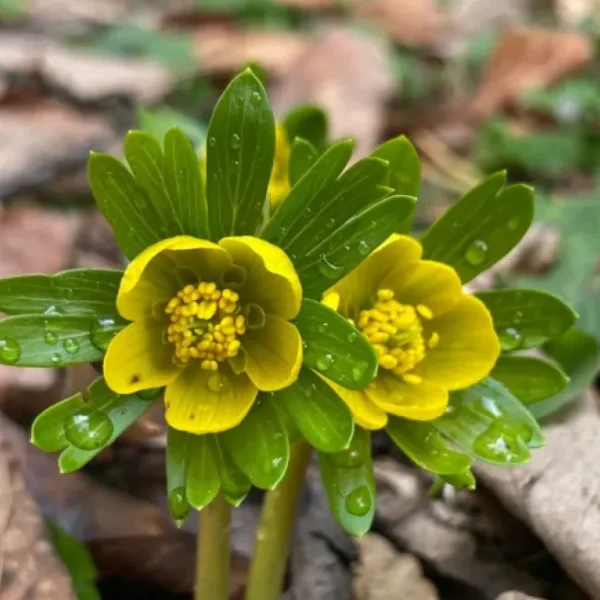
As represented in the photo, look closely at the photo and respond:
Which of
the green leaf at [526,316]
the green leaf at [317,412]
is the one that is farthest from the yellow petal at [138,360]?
the green leaf at [526,316]

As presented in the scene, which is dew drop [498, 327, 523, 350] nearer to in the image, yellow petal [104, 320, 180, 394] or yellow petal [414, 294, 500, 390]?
yellow petal [414, 294, 500, 390]

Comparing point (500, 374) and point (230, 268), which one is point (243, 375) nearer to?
point (230, 268)

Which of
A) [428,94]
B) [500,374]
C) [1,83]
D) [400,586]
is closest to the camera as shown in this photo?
[500,374]

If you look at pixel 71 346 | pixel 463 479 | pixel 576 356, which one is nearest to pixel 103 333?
pixel 71 346

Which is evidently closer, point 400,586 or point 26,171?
point 400,586

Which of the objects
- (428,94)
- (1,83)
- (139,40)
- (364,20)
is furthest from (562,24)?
(1,83)

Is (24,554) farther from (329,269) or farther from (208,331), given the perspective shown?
(329,269)
